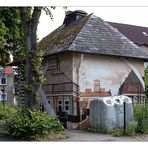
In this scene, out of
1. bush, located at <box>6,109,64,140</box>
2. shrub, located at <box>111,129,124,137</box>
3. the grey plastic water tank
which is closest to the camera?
bush, located at <box>6,109,64,140</box>

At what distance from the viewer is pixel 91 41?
2094 cm

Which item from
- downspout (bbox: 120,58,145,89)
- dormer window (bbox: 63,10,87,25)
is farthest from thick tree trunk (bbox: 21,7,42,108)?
dormer window (bbox: 63,10,87,25)

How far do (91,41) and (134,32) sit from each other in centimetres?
2842

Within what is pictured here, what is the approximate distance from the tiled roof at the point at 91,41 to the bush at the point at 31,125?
18.9 feet

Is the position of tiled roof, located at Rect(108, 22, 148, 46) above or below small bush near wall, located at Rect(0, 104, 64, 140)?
above

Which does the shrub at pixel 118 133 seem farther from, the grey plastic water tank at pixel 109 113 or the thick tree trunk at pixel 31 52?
the thick tree trunk at pixel 31 52

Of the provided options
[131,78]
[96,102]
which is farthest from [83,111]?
[131,78]

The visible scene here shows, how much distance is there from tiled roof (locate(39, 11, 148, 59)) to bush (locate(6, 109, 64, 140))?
18.9ft

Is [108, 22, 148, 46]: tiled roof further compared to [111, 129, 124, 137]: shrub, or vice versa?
[108, 22, 148, 46]: tiled roof

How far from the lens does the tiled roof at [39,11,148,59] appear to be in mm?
20266

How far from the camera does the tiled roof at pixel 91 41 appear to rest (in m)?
20.3

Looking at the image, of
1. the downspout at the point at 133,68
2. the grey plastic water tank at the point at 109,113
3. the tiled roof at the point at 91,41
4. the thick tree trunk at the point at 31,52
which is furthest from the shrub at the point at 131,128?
the downspout at the point at 133,68

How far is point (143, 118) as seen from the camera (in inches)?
656

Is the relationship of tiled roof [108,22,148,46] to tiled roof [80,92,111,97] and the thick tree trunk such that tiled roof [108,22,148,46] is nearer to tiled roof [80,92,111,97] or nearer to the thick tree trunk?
tiled roof [80,92,111,97]
